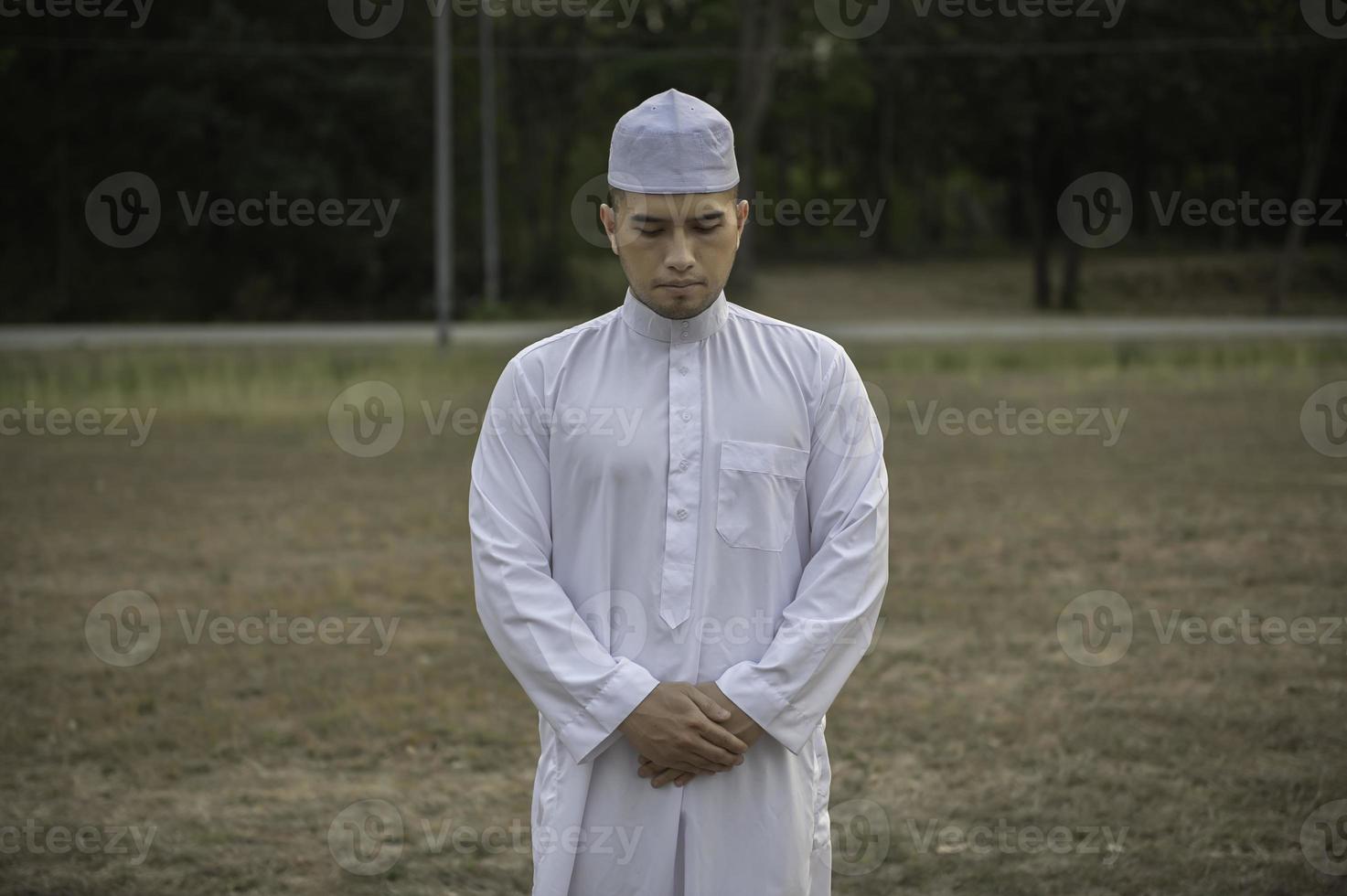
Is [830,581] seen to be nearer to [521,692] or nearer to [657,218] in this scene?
[657,218]

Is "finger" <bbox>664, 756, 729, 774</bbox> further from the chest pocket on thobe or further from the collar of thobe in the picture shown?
the collar of thobe

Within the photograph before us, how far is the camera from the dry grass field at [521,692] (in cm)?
429

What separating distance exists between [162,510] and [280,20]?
23.8 m

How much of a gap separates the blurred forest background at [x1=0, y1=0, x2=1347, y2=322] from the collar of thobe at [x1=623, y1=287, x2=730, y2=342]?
23.5 metres

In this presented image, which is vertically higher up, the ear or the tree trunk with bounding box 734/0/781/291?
the tree trunk with bounding box 734/0/781/291

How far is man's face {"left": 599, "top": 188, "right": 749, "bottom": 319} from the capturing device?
2.53 m

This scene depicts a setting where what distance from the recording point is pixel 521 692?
5746mm

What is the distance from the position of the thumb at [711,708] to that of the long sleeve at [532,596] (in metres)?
0.08

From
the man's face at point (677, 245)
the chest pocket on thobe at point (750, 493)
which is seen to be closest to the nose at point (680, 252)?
the man's face at point (677, 245)

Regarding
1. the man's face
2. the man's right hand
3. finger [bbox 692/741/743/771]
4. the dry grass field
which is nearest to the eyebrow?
the man's face

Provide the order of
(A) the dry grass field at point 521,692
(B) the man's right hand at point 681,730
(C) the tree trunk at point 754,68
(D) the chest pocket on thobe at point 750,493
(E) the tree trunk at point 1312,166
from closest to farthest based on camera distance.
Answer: (B) the man's right hand at point 681,730, (D) the chest pocket on thobe at point 750,493, (A) the dry grass field at point 521,692, (C) the tree trunk at point 754,68, (E) the tree trunk at point 1312,166

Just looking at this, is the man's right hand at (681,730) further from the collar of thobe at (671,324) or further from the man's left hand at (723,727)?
the collar of thobe at (671,324)

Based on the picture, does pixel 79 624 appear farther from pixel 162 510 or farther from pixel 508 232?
pixel 508 232

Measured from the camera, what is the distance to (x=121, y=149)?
97.1 ft
